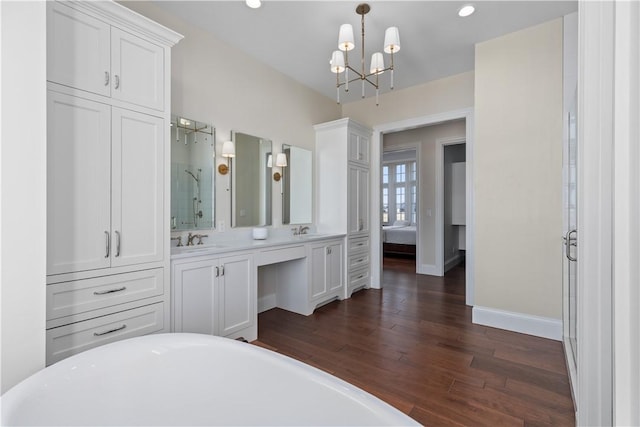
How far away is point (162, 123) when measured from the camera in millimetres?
2004

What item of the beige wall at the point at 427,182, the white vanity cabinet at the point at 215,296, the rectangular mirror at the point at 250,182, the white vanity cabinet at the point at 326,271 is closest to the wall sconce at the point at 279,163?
the rectangular mirror at the point at 250,182

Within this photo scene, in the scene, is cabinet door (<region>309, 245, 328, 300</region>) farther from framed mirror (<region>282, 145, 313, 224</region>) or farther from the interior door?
the interior door

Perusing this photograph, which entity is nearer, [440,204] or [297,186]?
[297,186]

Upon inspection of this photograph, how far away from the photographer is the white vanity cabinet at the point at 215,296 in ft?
6.89

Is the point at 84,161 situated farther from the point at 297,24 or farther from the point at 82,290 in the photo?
the point at 297,24

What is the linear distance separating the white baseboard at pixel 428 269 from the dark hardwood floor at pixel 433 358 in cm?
151

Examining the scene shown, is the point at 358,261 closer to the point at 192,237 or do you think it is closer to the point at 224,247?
the point at 224,247

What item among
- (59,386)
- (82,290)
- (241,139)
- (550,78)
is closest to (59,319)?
(82,290)

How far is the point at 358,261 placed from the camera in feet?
13.4

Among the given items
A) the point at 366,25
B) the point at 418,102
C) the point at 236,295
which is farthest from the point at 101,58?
the point at 418,102

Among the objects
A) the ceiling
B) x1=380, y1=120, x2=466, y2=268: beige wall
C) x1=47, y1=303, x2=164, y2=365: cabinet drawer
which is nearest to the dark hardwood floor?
x1=47, y1=303, x2=164, y2=365: cabinet drawer

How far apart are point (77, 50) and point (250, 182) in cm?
178

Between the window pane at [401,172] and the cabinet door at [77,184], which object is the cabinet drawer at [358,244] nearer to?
the cabinet door at [77,184]

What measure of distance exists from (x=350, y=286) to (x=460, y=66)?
3.01 m
